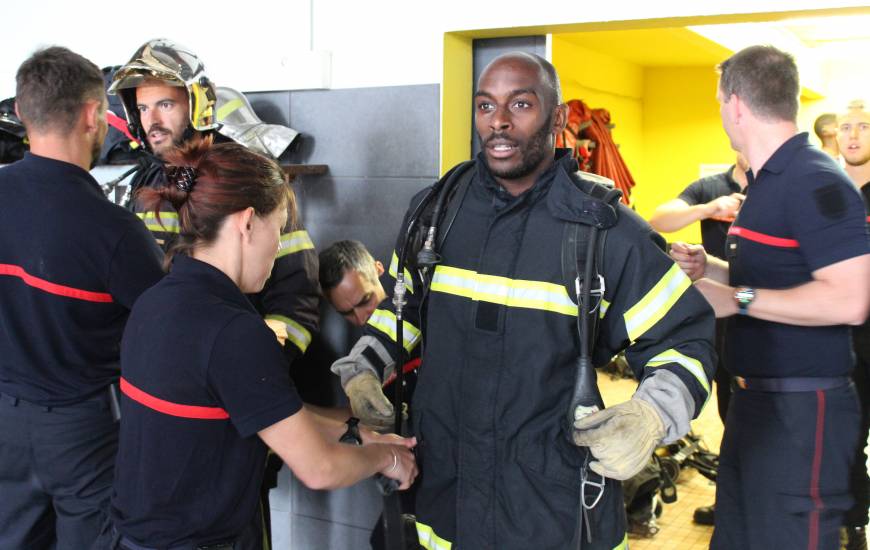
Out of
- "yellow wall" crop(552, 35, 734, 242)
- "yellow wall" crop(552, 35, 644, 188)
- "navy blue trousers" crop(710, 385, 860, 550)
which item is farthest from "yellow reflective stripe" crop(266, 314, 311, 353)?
"yellow wall" crop(552, 35, 734, 242)

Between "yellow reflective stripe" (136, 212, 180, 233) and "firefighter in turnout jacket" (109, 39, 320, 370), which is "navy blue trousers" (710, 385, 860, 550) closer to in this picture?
"firefighter in turnout jacket" (109, 39, 320, 370)

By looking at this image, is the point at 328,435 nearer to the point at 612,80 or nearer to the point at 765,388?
the point at 765,388

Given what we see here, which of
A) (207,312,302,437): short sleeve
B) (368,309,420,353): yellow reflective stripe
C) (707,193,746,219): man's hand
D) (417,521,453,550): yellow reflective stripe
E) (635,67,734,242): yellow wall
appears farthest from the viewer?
(635,67,734,242): yellow wall

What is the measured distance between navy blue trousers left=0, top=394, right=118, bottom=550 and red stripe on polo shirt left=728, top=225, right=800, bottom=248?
202cm

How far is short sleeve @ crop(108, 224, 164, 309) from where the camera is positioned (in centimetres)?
248

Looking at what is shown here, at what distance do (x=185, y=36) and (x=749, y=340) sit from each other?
2675mm

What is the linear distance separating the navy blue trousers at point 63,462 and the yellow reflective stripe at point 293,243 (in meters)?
0.77

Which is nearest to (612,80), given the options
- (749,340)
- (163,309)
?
(749,340)

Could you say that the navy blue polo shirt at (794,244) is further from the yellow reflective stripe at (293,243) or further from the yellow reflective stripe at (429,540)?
the yellow reflective stripe at (293,243)

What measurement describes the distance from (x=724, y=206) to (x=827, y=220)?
6.47 ft

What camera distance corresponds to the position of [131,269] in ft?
8.16

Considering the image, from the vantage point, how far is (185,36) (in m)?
3.72

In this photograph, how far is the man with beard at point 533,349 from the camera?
1.92 meters

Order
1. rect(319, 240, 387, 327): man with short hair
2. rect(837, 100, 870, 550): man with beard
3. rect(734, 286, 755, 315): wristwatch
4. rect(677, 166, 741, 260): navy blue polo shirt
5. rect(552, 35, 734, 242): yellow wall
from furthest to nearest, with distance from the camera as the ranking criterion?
rect(552, 35, 734, 242): yellow wall, rect(677, 166, 741, 260): navy blue polo shirt, rect(837, 100, 870, 550): man with beard, rect(319, 240, 387, 327): man with short hair, rect(734, 286, 755, 315): wristwatch
